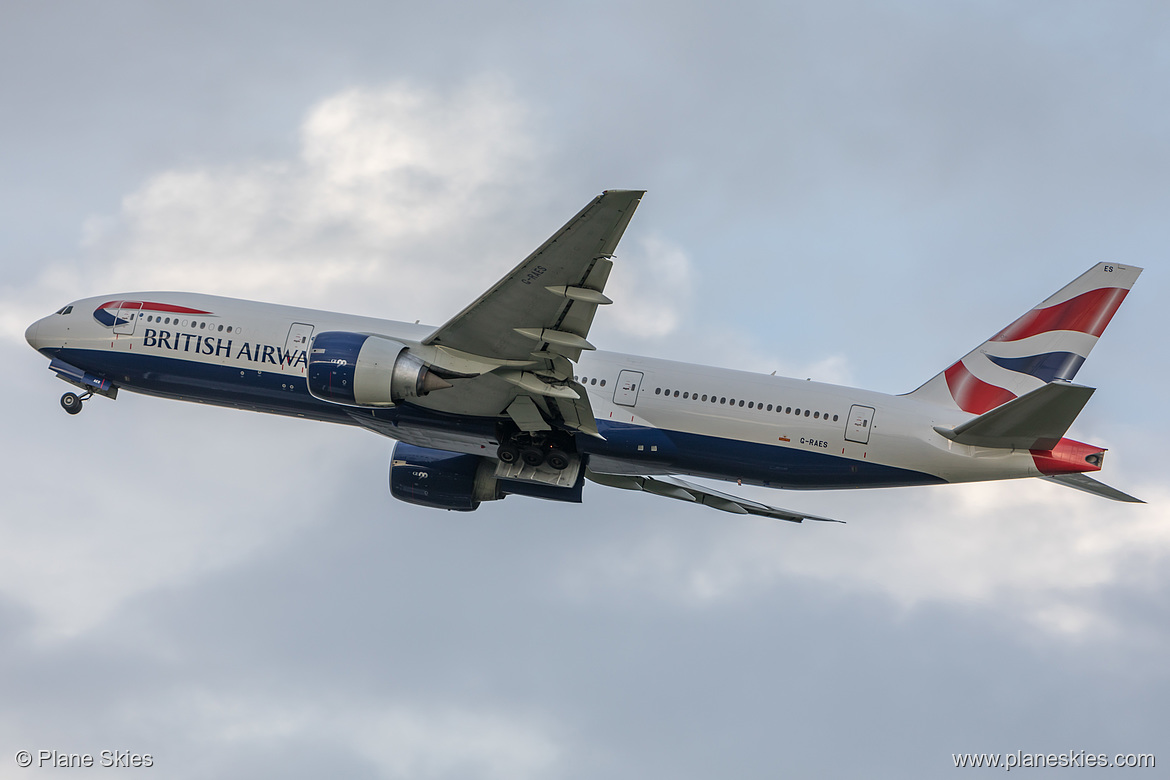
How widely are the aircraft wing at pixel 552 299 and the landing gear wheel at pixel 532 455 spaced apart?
3592 mm

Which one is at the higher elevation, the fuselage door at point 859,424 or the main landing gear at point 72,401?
the fuselage door at point 859,424


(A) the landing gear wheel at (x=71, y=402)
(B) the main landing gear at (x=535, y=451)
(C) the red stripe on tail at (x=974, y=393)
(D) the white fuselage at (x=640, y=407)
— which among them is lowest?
(A) the landing gear wheel at (x=71, y=402)

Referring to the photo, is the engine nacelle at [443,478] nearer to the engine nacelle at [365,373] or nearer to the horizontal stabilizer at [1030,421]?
the engine nacelle at [365,373]

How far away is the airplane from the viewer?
2762 centimetres

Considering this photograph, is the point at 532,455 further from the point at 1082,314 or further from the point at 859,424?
the point at 1082,314

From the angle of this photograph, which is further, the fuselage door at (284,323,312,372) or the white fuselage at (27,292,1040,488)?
the fuselage door at (284,323,312,372)

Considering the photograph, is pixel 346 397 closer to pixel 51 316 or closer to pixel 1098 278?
pixel 51 316

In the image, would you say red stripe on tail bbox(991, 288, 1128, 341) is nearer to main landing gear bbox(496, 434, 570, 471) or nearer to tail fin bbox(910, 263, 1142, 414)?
tail fin bbox(910, 263, 1142, 414)

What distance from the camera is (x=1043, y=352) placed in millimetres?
31969

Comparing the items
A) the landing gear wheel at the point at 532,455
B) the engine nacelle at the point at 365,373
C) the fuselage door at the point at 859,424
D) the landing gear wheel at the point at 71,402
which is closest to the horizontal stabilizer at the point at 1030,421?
the fuselage door at the point at 859,424

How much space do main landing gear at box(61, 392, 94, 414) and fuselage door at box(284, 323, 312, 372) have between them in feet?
25.1

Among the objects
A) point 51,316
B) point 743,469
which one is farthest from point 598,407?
point 51,316

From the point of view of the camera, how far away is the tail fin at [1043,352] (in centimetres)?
3169

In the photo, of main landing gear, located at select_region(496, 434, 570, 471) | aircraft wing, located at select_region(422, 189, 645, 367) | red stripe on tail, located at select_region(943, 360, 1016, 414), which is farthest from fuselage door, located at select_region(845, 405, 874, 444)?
aircraft wing, located at select_region(422, 189, 645, 367)
